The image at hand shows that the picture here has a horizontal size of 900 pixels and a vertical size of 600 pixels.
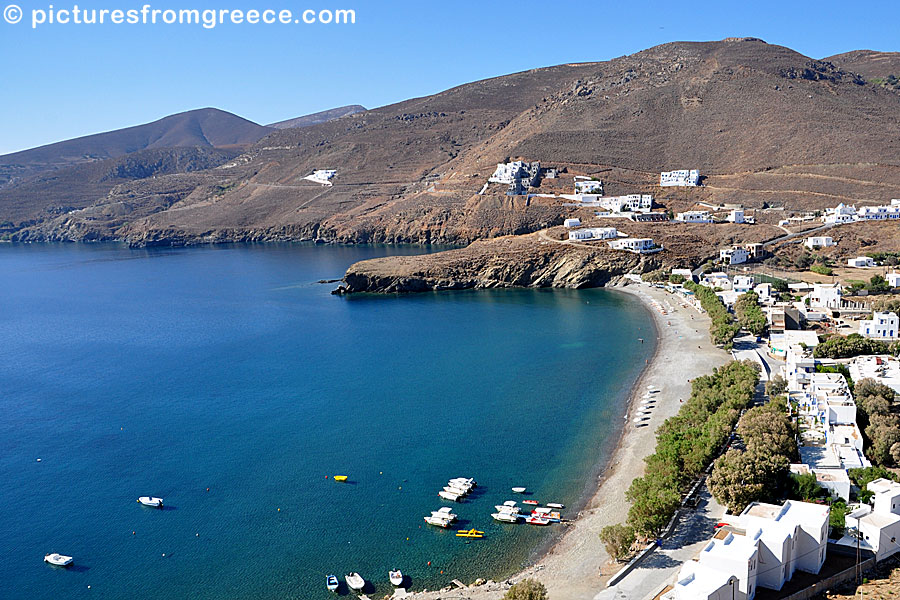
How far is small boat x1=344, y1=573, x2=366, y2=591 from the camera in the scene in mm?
29172

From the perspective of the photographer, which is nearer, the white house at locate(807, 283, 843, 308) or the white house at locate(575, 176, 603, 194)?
the white house at locate(807, 283, 843, 308)

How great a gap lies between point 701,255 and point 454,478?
6857 centimetres

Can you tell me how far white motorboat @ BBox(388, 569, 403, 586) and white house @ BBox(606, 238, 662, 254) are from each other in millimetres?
74401

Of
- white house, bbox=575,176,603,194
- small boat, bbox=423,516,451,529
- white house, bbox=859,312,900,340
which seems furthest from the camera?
white house, bbox=575,176,603,194

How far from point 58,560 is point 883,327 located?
57879mm

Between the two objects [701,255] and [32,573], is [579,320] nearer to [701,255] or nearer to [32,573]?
[701,255]

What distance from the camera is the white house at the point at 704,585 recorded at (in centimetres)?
2316

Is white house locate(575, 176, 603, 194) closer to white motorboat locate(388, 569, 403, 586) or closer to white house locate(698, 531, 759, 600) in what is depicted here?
white motorboat locate(388, 569, 403, 586)

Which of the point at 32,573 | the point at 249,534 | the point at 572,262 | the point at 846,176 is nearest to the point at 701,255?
the point at 572,262

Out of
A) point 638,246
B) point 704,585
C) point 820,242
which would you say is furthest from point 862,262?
point 704,585

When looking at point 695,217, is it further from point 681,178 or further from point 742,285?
point 742,285

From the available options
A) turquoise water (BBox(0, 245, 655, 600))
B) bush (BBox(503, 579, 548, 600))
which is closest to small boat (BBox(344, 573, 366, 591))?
turquoise water (BBox(0, 245, 655, 600))

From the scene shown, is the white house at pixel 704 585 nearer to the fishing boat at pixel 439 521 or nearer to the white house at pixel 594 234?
the fishing boat at pixel 439 521

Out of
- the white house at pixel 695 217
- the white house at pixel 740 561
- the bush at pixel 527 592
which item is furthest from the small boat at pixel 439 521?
the white house at pixel 695 217
